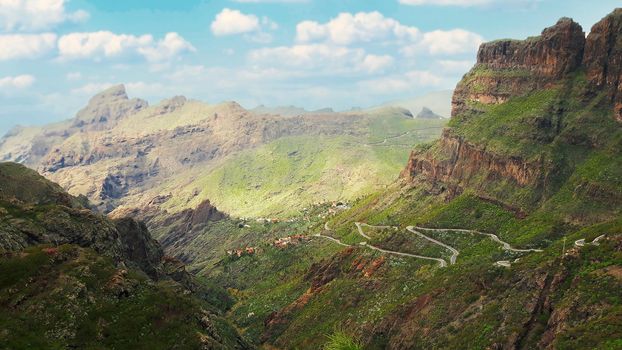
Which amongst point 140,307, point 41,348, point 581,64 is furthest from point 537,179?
point 41,348

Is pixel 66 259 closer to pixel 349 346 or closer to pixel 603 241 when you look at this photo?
pixel 349 346

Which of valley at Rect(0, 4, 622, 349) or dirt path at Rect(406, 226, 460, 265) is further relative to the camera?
dirt path at Rect(406, 226, 460, 265)

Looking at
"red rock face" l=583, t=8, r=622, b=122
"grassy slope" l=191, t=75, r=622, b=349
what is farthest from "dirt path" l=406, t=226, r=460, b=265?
"red rock face" l=583, t=8, r=622, b=122

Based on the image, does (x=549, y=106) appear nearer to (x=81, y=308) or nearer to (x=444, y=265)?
(x=444, y=265)

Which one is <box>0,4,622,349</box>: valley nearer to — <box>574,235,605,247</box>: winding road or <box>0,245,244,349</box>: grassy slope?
<box>0,245,244,349</box>: grassy slope

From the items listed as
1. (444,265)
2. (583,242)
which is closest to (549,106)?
(444,265)

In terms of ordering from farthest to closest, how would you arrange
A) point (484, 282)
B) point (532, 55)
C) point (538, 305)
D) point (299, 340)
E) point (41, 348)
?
point (532, 55) → point (299, 340) → point (484, 282) → point (538, 305) → point (41, 348)
